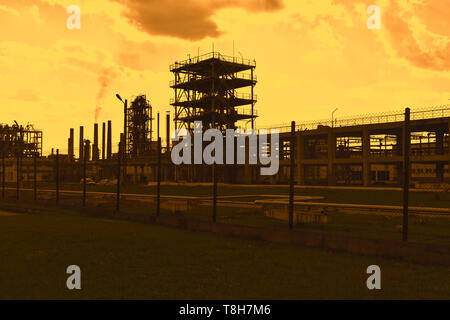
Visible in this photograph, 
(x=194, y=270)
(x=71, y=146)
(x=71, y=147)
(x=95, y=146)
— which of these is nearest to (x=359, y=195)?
(x=194, y=270)

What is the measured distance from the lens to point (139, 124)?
10375 centimetres

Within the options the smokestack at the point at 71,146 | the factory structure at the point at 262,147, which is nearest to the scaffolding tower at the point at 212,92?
the factory structure at the point at 262,147

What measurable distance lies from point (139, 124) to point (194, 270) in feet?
308

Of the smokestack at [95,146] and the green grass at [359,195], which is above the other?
the smokestack at [95,146]

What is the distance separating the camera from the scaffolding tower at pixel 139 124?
104 metres

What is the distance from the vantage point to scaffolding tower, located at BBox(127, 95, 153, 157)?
340 feet

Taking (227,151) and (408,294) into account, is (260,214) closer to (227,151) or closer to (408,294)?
(408,294)

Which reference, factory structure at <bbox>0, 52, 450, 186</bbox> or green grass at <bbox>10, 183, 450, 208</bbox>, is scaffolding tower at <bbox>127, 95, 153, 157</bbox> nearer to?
factory structure at <bbox>0, 52, 450, 186</bbox>

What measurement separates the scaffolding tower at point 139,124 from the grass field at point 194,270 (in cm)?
8670

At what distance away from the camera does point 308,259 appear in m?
13.4

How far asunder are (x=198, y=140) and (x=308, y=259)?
70.2 m

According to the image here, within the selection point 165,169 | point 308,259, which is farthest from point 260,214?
point 165,169

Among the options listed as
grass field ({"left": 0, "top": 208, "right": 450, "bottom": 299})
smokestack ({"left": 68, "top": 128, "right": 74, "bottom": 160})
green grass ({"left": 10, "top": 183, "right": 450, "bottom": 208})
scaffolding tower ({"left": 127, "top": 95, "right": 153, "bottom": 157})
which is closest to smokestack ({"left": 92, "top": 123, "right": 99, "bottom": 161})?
smokestack ({"left": 68, "top": 128, "right": 74, "bottom": 160})

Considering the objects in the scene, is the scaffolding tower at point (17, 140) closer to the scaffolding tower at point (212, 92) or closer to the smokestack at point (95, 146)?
the smokestack at point (95, 146)
